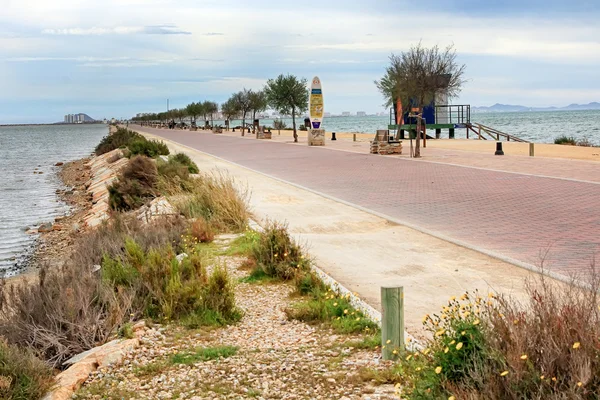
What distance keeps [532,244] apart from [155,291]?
207 inches

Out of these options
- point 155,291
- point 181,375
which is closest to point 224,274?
point 155,291

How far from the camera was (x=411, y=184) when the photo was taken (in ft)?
59.1

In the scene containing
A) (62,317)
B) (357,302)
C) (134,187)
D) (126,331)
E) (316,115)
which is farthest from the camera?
(316,115)

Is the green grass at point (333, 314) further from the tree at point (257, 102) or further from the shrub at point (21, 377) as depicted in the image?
the tree at point (257, 102)

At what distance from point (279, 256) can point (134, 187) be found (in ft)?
36.8

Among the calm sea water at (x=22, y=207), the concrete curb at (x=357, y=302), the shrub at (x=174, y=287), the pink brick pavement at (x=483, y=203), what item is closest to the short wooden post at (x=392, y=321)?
the concrete curb at (x=357, y=302)

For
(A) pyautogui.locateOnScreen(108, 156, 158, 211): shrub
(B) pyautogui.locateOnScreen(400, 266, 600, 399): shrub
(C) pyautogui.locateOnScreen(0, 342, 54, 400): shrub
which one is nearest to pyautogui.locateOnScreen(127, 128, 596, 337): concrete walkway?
(B) pyautogui.locateOnScreen(400, 266, 600, 399): shrub

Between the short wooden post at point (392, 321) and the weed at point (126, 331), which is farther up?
the short wooden post at point (392, 321)

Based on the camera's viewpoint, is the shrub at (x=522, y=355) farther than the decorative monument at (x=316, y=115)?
No

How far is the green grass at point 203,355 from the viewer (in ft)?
18.4

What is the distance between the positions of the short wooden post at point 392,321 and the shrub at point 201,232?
5.94 m

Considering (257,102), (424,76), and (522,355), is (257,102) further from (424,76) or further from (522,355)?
(522,355)

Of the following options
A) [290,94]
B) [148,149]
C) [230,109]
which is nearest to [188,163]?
[148,149]

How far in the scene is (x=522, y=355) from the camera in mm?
3506
